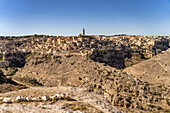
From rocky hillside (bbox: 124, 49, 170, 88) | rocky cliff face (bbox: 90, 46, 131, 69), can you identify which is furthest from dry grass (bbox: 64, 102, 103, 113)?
rocky cliff face (bbox: 90, 46, 131, 69)

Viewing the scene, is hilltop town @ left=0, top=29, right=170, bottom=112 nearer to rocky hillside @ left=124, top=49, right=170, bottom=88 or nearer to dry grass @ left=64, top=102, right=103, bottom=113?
rocky hillside @ left=124, top=49, right=170, bottom=88

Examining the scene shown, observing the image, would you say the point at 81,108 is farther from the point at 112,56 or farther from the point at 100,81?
the point at 112,56

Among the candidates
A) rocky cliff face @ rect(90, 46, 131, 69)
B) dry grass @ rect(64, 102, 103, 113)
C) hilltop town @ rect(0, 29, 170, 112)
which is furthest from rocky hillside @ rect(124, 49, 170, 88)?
dry grass @ rect(64, 102, 103, 113)

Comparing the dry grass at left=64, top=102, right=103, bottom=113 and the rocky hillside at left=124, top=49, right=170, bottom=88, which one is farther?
the rocky hillside at left=124, top=49, right=170, bottom=88

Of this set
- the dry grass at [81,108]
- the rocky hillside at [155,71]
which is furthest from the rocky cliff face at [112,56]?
the dry grass at [81,108]

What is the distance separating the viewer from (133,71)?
3991cm

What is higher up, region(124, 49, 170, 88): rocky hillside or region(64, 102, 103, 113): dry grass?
region(64, 102, 103, 113): dry grass

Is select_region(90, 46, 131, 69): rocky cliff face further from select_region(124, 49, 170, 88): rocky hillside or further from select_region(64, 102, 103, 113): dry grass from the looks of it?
select_region(64, 102, 103, 113): dry grass

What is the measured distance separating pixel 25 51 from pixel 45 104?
52.6 metres

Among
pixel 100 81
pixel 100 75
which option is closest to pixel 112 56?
pixel 100 75

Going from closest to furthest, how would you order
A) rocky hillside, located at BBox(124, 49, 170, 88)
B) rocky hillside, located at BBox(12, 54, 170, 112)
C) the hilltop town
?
1. the hilltop town
2. rocky hillside, located at BBox(12, 54, 170, 112)
3. rocky hillside, located at BBox(124, 49, 170, 88)

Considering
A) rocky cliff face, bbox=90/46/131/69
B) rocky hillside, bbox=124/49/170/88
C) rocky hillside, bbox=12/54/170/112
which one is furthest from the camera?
rocky cliff face, bbox=90/46/131/69

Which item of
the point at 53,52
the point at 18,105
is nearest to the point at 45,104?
the point at 18,105

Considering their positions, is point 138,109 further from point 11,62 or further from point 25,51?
point 25,51
